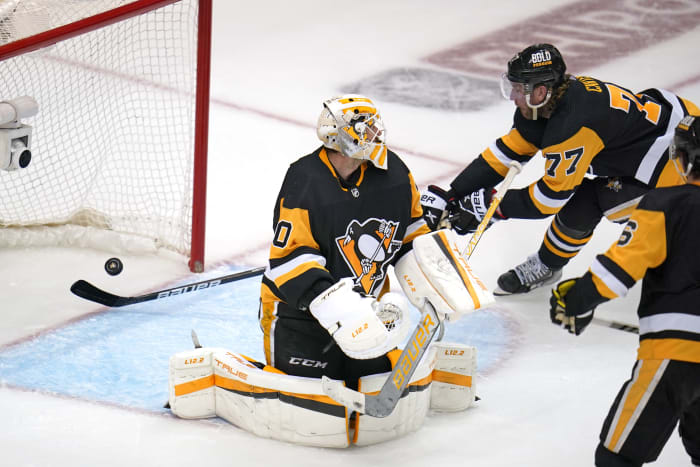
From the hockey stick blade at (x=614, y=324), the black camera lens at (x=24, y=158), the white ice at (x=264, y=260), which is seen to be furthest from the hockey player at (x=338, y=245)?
the black camera lens at (x=24, y=158)

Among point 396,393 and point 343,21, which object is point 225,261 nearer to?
point 396,393

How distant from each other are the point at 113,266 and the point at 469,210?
45.9 inches

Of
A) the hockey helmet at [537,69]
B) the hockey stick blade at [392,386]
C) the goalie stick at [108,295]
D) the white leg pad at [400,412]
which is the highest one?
the hockey helmet at [537,69]

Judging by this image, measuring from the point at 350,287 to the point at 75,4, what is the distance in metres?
2.44

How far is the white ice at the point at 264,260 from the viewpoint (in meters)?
2.70

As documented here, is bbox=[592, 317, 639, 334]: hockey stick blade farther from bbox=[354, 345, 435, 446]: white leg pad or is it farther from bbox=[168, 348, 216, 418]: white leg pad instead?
bbox=[168, 348, 216, 418]: white leg pad

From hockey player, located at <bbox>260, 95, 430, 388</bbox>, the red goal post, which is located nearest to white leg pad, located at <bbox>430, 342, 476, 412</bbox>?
hockey player, located at <bbox>260, 95, 430, 388</bbox>

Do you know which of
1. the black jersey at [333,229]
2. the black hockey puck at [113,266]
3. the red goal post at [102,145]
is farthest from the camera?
the red goal post at [102,145]

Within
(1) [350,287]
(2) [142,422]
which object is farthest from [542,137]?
(2) [142,422]

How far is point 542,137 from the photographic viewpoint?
11.3 feet

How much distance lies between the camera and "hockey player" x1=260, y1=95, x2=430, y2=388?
2486 mm

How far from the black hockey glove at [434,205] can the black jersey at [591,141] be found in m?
0.20

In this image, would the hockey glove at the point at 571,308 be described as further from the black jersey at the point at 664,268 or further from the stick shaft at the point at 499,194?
the stick shaft at the point at 499,194

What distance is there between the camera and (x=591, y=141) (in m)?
3.24
